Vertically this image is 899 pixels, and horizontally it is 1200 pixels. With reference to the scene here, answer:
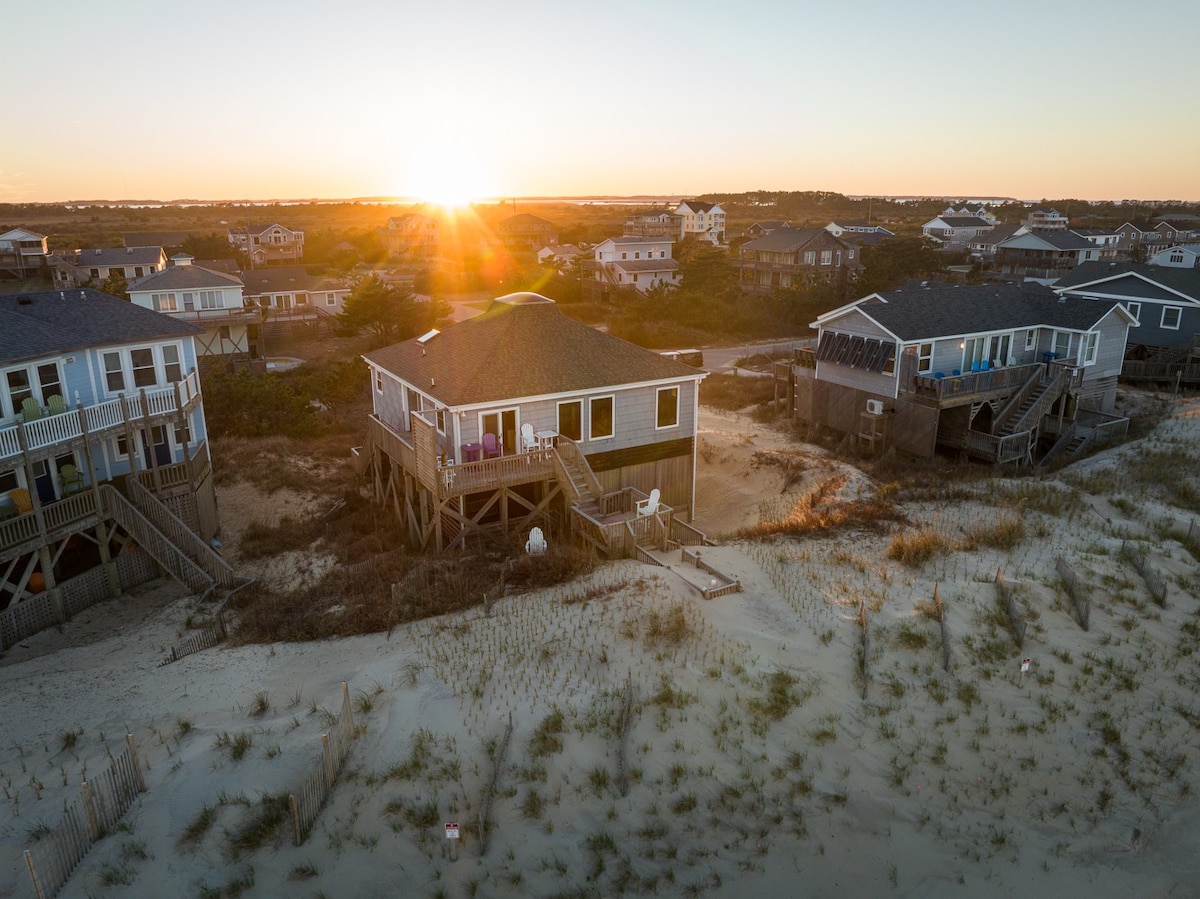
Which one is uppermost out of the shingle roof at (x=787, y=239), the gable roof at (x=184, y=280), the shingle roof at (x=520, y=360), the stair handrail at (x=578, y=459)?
the shingle roof at (x=787, y=239)

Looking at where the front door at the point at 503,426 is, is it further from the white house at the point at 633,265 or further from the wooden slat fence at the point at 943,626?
the white house at the point at 633,265

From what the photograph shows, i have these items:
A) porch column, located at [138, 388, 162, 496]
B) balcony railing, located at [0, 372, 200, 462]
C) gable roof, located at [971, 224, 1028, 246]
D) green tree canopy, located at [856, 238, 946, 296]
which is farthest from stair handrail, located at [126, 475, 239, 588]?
gable roof, located at [971, 224, 1028, 246]

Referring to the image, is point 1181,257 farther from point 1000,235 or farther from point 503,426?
point 503,426

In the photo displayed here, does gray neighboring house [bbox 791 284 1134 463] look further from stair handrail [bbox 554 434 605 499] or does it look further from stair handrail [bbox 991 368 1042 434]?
stair handrail [bbox 554 434 605 499]

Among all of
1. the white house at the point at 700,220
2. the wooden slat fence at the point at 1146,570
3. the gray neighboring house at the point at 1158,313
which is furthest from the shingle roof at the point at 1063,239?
the wooden slat fence at the point at 1146,570

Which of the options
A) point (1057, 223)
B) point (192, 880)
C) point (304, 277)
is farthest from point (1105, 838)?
point (1057, 223)
